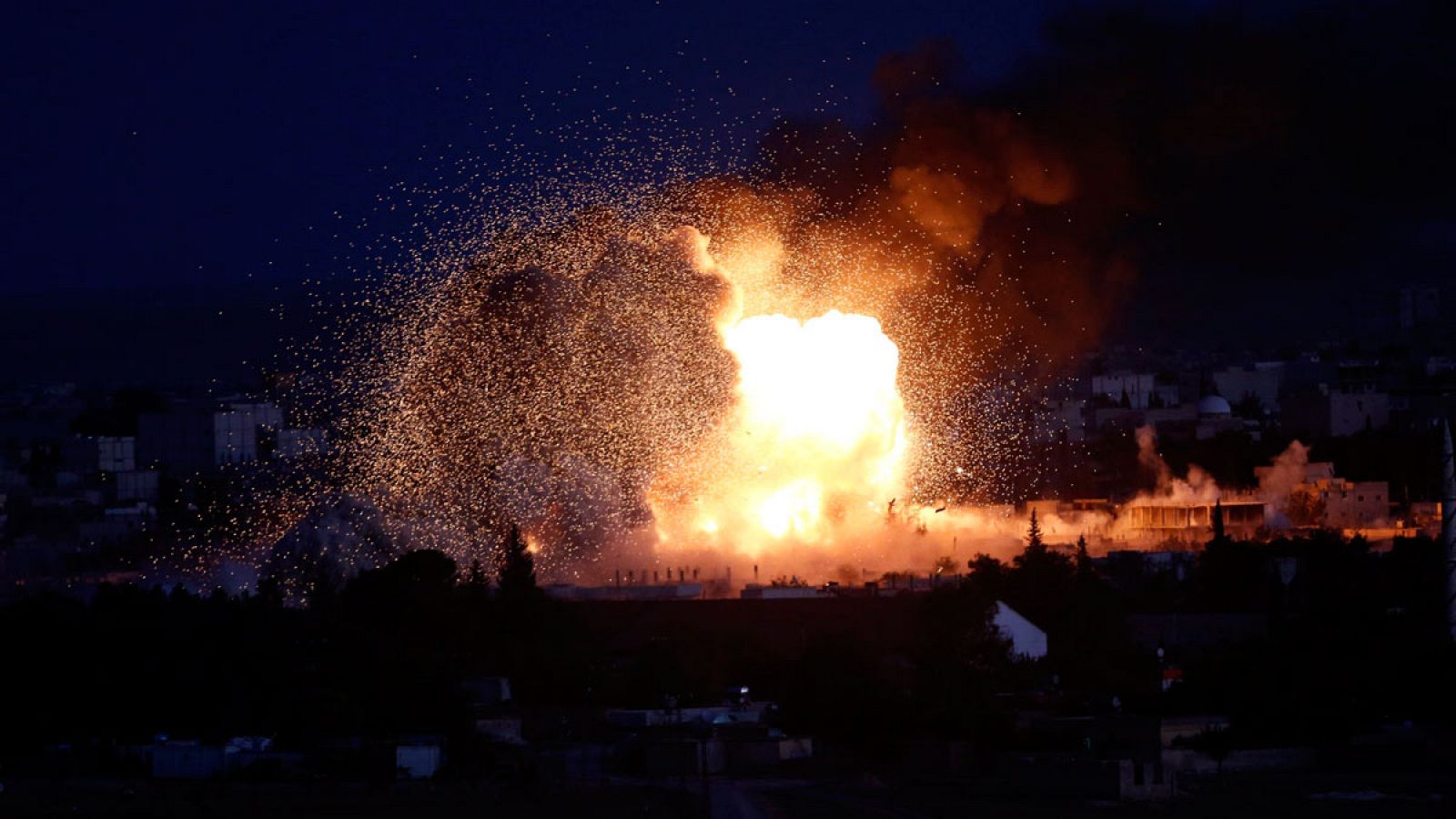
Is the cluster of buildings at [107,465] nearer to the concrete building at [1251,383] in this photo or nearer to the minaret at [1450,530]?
the minaret at [1450,530]

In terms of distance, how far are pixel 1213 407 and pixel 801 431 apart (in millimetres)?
47728

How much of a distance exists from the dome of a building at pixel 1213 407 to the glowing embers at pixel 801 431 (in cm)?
4361

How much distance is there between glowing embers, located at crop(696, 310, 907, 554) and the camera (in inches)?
2138

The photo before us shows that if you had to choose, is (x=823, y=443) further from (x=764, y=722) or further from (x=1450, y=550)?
(x=764, y=722)

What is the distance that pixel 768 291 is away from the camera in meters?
54.2

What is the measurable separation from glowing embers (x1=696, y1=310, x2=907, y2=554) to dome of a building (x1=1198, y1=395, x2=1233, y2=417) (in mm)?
43608

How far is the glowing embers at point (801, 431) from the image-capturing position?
5431 centimetres

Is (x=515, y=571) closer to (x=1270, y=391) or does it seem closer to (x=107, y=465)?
(x=107, y=465)

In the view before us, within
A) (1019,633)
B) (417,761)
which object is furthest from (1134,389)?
(417,761)

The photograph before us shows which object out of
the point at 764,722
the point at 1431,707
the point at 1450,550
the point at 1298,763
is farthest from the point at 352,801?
the point at 1450,550

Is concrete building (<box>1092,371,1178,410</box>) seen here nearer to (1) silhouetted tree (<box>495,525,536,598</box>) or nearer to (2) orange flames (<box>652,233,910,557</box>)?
(2) orange flames (<box>652,233,910,557</box>)

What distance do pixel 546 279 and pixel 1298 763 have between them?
25.8 metres

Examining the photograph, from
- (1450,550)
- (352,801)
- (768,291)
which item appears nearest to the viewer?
(352,801)

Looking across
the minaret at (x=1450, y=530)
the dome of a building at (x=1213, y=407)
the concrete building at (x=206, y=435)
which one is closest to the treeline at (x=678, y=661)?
the minaret at (x=1450, y=530)
